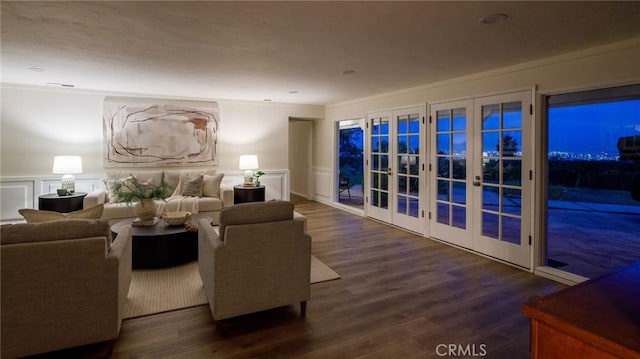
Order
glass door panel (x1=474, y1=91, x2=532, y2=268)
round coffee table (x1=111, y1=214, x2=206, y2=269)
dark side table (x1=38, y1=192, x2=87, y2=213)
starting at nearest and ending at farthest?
round coffee table (x1=111, y1=214, x2=206, y2=269) < glass door panel (x1=474, y1=91, x2=532, y2=268) < dark side table (x1=38, y1=192, x2=87, y2=213)

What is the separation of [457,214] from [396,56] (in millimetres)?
2429

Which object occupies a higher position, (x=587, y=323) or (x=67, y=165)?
(x=67, y=165)

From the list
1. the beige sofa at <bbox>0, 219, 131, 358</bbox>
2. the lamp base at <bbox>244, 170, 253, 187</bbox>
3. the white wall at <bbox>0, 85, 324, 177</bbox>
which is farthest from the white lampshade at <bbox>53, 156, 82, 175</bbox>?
the beige sofa at <bbox>0, 219, 131, 358</bbox>

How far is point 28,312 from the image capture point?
194 centimetres

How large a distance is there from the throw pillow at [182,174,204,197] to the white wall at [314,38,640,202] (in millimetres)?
3461

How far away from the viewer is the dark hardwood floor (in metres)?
2.26

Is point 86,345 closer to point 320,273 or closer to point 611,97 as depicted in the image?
point 320,273

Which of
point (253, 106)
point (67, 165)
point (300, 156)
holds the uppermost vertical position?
point (253, 106)

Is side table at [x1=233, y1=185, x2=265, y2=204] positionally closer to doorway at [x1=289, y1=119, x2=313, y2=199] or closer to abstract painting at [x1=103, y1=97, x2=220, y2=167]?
abstract painting at [x1=103, y1=97, x2=220, y2=167]

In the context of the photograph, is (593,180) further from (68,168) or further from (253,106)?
(68,168)

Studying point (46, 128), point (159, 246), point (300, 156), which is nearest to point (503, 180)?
point (159, 246)

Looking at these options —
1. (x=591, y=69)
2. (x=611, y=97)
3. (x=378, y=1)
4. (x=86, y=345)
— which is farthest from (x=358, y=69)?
(x=611, y=97)

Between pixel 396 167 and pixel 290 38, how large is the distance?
329cm

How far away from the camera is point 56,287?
1970 mm
